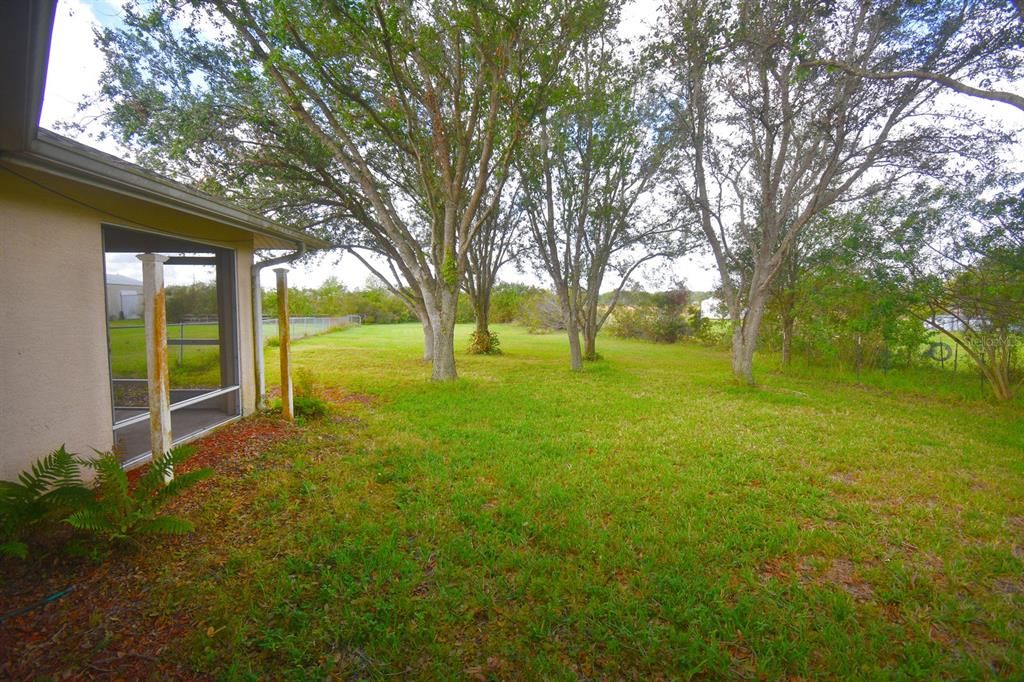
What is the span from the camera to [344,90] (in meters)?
7.39

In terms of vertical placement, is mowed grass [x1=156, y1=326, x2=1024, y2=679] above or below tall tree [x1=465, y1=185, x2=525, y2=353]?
below

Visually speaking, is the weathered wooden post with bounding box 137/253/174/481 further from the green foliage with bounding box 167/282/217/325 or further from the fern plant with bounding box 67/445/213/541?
the green foliage with bounding box 167/282/217/325

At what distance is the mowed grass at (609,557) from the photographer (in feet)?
7.14

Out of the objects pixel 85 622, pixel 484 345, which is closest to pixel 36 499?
pixel 85 622

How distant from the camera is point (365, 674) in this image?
6.73 ft

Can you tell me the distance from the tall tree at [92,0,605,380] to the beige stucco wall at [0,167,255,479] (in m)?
3.86

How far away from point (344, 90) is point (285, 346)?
461cm

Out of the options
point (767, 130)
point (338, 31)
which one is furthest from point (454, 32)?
point (767, 130)

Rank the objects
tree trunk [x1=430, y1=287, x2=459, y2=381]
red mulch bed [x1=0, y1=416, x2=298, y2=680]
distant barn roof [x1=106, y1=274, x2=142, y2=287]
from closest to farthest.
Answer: red mulch bed [x1=0, y1=416, x2=298, y2=680]
distant barn roof [x1=106, y1=274, x2=142, y2=287]
tree trunk [x1=430, y1=287, x2=459, y2=381]

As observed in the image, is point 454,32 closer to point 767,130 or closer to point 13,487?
point 767,130

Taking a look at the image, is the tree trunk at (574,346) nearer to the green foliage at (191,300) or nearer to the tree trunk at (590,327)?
the tree trunk at (590,327)

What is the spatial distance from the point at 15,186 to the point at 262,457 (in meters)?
3.03

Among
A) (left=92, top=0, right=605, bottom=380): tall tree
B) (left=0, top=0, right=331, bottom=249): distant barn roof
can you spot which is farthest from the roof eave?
(left=92, top=0, right=605, bottom=380): tall tree

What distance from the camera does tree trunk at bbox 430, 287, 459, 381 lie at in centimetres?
931
